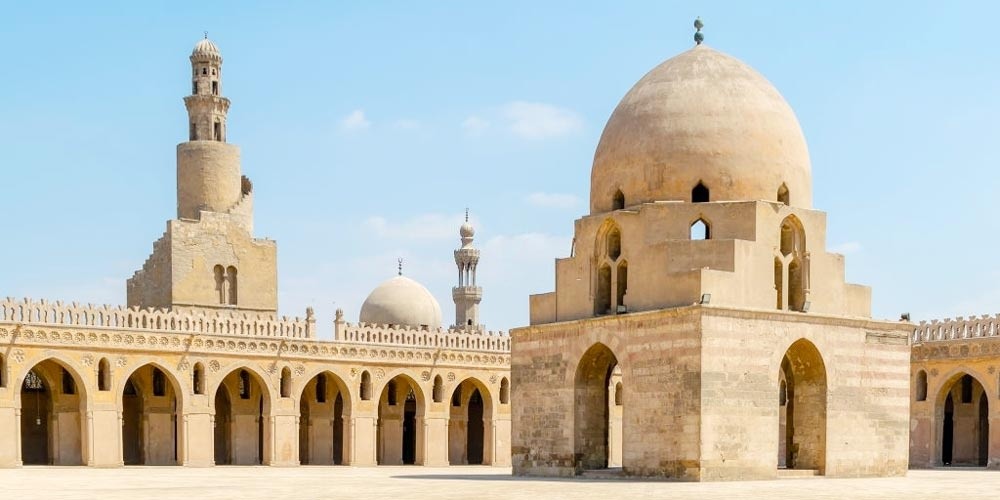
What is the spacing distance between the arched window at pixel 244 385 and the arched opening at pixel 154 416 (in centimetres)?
170

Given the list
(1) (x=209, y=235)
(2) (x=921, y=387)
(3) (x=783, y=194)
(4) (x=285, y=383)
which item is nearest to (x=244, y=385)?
(4) (x=285, y=383)

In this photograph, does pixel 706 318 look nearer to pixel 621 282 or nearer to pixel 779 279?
pixel 779 279

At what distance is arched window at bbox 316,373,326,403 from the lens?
123 feet

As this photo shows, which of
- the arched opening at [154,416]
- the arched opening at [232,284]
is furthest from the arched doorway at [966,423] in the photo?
the arched opening at [154,416]

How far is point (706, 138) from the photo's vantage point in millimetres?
22734

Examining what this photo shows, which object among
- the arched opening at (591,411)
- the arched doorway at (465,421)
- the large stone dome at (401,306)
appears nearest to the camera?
the arched opening at (591,411)

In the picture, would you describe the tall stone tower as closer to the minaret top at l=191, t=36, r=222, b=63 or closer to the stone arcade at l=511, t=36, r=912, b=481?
the minaret top at l=191, t=36, r=222, b=63

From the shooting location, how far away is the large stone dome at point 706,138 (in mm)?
22734

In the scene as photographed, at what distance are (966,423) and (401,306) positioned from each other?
16545mm

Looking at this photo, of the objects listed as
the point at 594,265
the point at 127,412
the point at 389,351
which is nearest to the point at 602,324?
the point at 594,265

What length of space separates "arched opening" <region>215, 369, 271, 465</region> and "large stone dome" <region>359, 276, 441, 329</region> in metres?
7.56

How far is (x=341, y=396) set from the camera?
38.3 metres

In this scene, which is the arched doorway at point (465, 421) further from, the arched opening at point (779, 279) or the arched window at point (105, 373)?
the arched opening at point (779, 279)

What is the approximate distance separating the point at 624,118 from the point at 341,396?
1708cm
